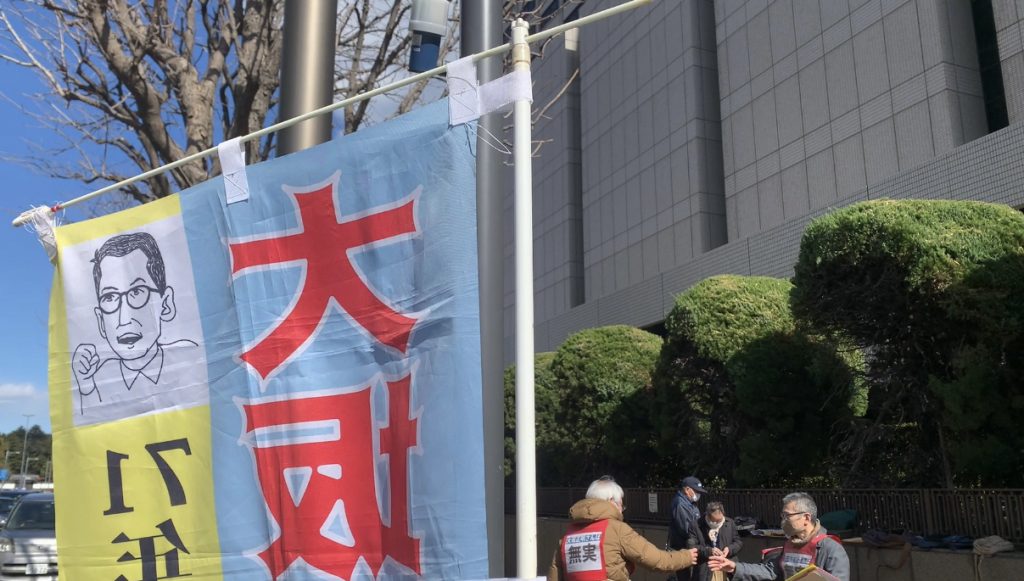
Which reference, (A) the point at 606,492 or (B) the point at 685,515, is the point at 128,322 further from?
(B) the point at 685,515

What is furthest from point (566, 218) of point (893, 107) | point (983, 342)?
point (983, 342)

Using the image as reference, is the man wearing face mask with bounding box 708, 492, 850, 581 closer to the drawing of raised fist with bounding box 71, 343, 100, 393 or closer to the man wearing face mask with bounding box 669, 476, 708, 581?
the man wearing face mask with bounding box 669, 476, 708, 581

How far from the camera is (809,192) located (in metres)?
27.0

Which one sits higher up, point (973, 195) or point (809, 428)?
point (973, 195)

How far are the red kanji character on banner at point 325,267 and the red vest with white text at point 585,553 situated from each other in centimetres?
211

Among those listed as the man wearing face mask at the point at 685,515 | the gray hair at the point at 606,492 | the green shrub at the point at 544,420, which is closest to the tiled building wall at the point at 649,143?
the green shrub at the point at 544,420

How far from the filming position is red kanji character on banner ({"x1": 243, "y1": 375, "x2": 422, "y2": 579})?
2867 millimetres

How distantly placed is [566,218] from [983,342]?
31.4 m

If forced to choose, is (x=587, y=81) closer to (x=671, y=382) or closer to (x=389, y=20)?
(x=671, y=382)

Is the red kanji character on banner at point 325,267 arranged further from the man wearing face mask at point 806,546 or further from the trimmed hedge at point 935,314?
the trimmed hedge at point 935,314

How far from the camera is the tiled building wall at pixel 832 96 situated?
2277cm

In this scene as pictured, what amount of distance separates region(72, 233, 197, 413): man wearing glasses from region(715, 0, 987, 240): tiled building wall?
73.7ft

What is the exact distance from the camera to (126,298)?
3783 millimetres

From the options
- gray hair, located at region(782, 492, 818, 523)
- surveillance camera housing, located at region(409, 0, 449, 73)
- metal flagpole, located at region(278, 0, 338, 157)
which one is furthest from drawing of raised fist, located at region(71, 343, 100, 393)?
gray hair, located at region(782, 492, 818, 523)
